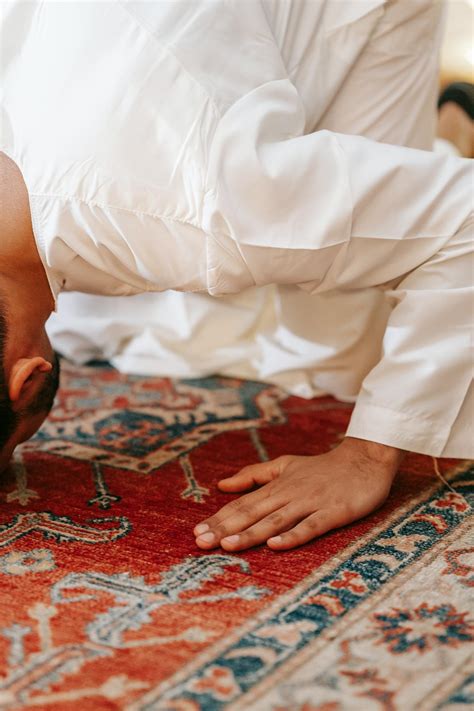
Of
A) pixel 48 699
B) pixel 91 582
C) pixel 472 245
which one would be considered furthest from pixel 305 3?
pixel 48 699

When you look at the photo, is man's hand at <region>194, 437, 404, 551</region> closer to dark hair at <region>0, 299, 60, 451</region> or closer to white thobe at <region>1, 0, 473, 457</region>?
white thobe at <region>1, 0, 473, 457</region>

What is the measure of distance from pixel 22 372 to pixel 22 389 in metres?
0.07

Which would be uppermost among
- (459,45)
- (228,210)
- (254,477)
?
(459,45)

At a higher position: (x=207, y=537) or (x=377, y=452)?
(x=377, y=452)

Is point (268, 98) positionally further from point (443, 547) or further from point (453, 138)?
point (453, 138)

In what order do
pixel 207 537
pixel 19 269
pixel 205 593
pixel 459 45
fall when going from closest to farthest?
pixel 205 593 → pixel 207 537 → pixel 19 269 → pixel 459 45

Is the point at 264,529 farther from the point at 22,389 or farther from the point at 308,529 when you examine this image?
the point at 22,389

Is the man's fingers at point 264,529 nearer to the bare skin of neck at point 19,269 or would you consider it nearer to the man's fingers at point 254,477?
the man's fingers at point 254,477

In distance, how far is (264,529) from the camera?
1.13m

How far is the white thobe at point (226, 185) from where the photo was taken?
1125 mm

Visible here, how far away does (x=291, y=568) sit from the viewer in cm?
106

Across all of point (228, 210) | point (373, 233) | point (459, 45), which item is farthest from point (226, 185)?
point (459, 45)

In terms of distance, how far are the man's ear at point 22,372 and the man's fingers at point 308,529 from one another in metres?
0.38

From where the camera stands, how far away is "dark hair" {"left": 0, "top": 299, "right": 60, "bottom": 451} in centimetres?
117
